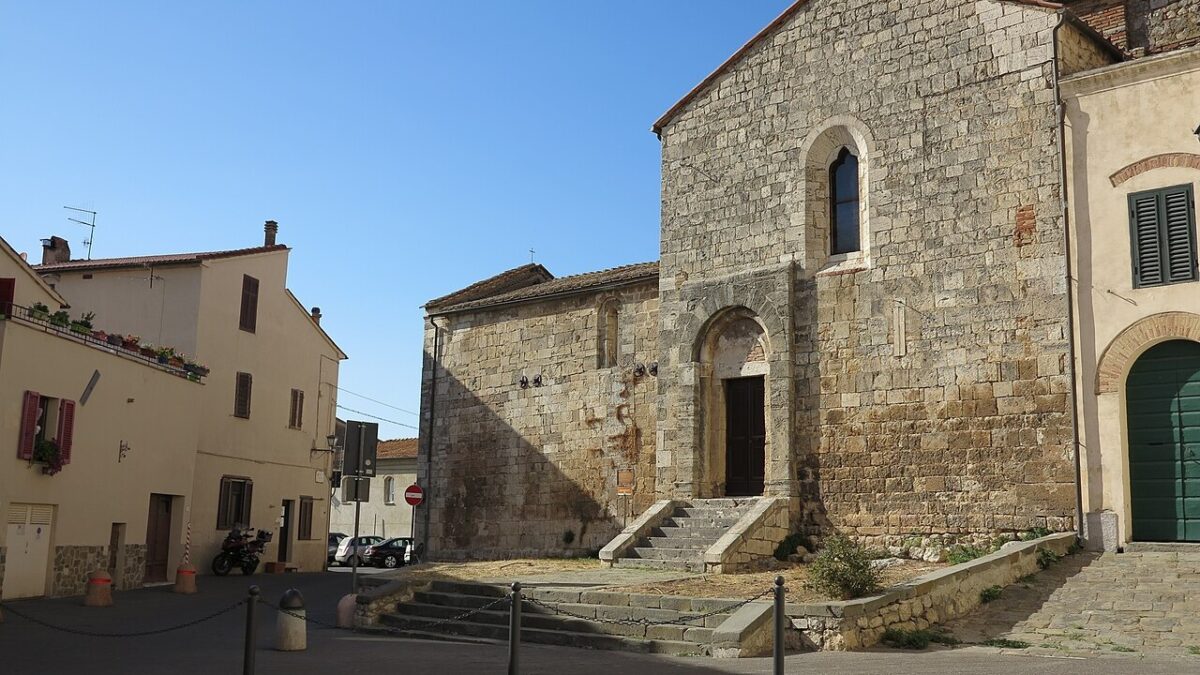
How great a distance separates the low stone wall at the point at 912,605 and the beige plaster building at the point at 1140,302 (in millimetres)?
1600

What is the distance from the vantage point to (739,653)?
10930 millimetres

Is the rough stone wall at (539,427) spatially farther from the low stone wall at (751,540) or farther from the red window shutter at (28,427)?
the red window shutter at (28,427)

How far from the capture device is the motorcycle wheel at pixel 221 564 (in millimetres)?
24766

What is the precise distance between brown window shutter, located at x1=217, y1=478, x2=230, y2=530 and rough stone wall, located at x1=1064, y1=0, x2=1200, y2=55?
20.2 meters

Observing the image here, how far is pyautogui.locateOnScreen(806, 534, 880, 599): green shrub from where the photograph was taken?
12.0m

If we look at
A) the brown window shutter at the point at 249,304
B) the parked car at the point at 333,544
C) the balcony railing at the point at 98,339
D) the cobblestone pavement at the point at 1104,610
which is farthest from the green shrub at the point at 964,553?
the parked car at the point at 333,544

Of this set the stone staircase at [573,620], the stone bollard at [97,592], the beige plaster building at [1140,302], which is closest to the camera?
the stone staircase at [573,620]

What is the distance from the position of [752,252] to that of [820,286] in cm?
152

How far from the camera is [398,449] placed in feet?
151

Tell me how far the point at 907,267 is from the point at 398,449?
31.9 metres

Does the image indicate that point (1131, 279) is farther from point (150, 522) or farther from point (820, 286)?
point (150, 522)

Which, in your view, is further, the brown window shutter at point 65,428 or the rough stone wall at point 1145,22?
the brown window shutter at point 65,428

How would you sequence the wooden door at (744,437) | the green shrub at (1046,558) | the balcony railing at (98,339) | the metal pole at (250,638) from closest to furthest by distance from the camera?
the metal pole at (250,638) < the green shrub at (1046,558) < the balcony railing at (98,339) < the wooden door at (744,437)

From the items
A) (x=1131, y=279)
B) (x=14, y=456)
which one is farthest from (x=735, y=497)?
(x=14, y=456)
